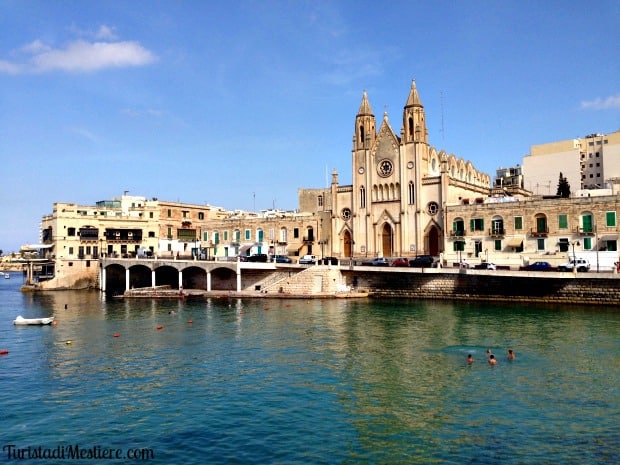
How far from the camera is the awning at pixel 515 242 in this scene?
6191 cm

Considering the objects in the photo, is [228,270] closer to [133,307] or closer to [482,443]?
[133,307]

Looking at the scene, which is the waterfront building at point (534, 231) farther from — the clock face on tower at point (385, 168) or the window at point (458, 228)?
the clock face on tower at point (385, 168)

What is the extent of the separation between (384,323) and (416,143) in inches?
1414

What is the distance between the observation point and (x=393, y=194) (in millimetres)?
74438

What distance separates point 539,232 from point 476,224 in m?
7.27

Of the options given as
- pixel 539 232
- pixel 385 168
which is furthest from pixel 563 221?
pixel 385 168

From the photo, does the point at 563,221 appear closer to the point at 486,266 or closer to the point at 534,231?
the point at 534,231

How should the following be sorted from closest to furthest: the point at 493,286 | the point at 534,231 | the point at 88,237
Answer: the point at 493,286, the point at 534,231, the point at 88,237

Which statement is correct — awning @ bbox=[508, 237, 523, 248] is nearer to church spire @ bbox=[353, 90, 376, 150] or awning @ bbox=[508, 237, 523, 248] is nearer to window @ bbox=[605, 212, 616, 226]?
window @ bbox=[605, 212, 616, 226]

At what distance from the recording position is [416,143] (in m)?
72.4

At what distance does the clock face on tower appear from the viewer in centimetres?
7488

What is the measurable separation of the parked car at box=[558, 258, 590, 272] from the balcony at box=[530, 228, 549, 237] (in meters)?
6.33

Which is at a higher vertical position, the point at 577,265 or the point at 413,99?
the point at 413,99

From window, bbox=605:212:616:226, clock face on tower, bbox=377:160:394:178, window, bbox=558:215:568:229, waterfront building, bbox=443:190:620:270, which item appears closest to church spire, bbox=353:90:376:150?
clock face on tower, bbox=377:160:394:178
